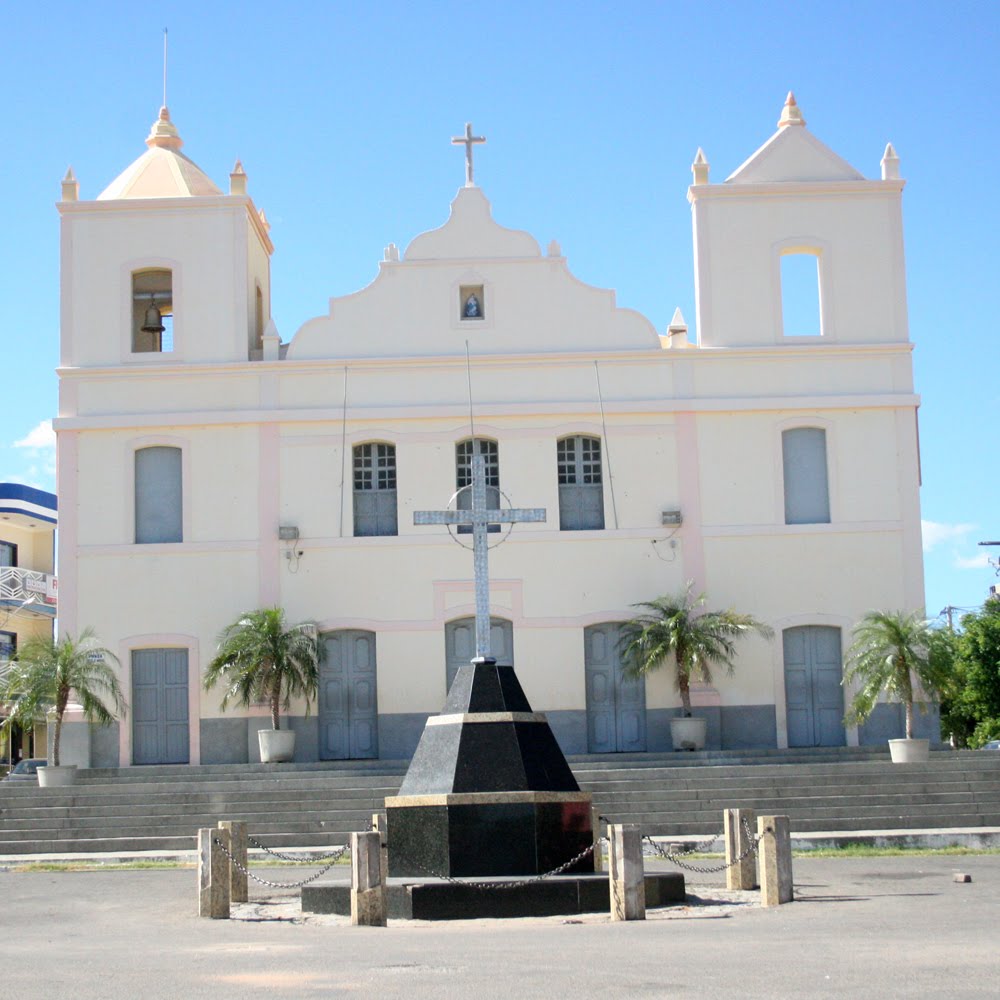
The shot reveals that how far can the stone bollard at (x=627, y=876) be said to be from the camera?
505 inches

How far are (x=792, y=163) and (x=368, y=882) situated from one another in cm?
1859

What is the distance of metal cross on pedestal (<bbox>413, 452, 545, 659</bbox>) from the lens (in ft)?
50.8

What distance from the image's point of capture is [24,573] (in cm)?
4625

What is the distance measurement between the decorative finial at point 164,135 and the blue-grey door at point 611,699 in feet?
37.9

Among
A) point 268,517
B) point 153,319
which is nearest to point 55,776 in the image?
point 268,517

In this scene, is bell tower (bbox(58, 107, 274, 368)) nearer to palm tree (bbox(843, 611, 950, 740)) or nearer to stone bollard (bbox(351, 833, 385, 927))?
palm tree (bbox(843, 611, 950, 740))

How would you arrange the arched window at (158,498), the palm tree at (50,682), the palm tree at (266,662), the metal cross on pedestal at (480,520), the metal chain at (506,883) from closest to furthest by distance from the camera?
the metal chain at (506,883)
the metal cross on pedestal at (480,520)
the palm tree at (50,682)
the palm tree at (266,662)
the arched window at (158,498)

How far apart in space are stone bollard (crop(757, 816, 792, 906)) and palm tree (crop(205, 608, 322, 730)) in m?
13.0

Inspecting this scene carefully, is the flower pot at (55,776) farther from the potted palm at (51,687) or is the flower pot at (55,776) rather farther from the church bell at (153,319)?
the church bell at (153,319)

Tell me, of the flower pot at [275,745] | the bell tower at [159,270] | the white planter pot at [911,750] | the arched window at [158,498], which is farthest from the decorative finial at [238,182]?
the white planter pot at [911,750]

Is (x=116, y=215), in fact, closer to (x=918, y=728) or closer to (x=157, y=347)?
(x=157, y=347)

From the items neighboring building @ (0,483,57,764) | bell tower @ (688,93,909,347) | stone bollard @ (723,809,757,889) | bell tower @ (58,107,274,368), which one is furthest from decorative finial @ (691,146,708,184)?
neighboring building @ (0,483,57,764)

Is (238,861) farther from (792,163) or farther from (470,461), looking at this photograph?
(792,163)

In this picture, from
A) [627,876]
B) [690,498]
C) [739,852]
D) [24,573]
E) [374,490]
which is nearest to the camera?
[627,876]
